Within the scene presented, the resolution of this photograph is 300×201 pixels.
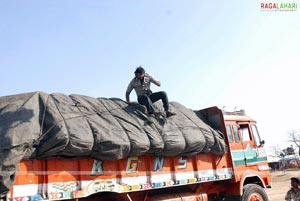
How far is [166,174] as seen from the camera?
24.5 feet

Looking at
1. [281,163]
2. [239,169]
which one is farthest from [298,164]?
[239,169]

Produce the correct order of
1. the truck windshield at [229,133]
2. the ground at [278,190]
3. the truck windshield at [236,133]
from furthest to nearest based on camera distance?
the ground at [278,190]
the truck windshield at [236,133]
the truck windshield at [229,133]

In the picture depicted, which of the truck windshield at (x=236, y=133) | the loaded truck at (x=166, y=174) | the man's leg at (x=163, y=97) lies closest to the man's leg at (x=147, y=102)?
the man's leg at (x=163, y=97)

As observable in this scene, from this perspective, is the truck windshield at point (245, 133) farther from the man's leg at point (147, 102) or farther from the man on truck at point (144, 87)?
the man's leg at point (147, 102)

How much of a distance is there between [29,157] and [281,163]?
48441mm

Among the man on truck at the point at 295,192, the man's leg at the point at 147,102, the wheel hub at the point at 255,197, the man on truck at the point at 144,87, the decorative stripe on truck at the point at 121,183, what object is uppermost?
the man on truck at the point at 144,87

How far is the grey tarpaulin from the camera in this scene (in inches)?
203

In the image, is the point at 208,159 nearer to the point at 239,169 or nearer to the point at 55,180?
the point at 239,169

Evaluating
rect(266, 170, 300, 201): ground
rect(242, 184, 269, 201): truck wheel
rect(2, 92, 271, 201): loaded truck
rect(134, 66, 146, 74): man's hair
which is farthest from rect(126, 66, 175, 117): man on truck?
rect(266, 170, 300, 201): ground

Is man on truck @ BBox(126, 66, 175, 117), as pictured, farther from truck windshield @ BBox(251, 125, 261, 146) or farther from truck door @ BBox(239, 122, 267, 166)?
truck windshield @ BBox(251, 125, 261, 146)

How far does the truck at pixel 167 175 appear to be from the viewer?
552 centimetres

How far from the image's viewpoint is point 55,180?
5645 millimetres

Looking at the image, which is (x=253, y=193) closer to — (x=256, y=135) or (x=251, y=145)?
(x=251, y=145)

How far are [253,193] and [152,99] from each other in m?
4.12
